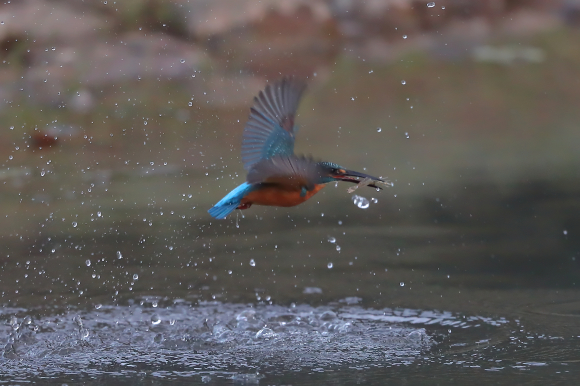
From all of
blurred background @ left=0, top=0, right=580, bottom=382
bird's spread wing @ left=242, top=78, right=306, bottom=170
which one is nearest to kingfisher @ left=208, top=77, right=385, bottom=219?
bird's spread wing @ left=242, top=78, right=306, bottom=170

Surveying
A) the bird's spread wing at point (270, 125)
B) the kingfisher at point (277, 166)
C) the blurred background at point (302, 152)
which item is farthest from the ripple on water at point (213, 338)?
the bird's spread wing at point (270, 125)

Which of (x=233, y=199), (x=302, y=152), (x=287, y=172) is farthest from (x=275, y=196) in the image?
(x=302, y=152)

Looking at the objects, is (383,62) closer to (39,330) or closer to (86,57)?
(86,57)

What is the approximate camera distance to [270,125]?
2963 mm

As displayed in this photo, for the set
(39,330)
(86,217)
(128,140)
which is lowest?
(39,330)

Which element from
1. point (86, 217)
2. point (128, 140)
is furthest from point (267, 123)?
point (128, 140)

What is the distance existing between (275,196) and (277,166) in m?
0.30

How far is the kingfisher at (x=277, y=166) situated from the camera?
2510mm

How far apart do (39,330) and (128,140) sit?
5.23 meters

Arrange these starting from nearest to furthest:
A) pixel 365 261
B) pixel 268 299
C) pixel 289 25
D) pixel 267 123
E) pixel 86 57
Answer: pixel 267 123 → pixel 268 299 → pixel 365 261 → pixel 86 57 → pixel 289 25

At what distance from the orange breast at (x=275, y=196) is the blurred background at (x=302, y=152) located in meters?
0.74

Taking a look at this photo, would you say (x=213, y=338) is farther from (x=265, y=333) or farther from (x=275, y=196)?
(x=275, y=196)

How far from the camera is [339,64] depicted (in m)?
10.1

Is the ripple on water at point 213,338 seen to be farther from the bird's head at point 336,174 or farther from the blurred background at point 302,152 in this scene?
the bird's head at point 336,174
